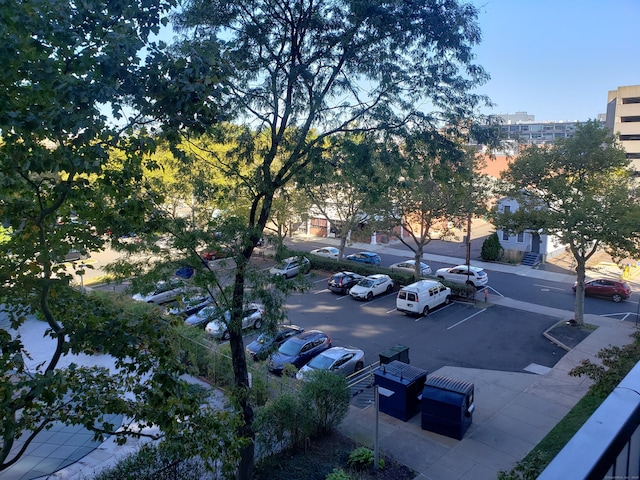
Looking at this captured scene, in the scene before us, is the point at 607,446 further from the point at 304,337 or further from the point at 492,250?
the point at 492,250

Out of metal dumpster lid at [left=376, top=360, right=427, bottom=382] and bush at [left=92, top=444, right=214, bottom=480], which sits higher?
metal dumpster lid at [left=376, top=360, right=427, bottom=382]

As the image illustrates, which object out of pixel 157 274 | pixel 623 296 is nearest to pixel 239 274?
pixel 157 274

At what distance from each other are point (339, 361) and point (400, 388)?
2.84 m

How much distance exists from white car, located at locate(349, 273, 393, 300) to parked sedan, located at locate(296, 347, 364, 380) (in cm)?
910

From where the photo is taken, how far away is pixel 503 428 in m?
12.4

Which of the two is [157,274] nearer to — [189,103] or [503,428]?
[189,103]

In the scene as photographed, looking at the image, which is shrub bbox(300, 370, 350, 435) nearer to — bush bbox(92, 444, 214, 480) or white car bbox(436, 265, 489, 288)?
bush bbox(92, 444, 214, 480)

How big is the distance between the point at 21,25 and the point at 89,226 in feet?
8.43

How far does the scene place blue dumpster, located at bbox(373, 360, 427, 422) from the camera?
507 inches

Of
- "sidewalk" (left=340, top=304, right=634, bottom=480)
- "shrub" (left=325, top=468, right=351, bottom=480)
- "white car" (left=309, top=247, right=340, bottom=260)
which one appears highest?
"white car" (left=309, top=247, right=340, bottom=260)

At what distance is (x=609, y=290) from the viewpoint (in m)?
25.2

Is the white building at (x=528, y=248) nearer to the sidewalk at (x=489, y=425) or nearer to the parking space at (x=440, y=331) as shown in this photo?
the parking space at (x=440, y=331)

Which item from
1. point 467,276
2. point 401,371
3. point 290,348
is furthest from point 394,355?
point 467,276

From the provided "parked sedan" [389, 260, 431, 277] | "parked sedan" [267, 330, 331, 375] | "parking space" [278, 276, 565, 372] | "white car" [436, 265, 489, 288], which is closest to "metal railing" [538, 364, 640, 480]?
"parked sedan" [267, 330, 331, 375]
